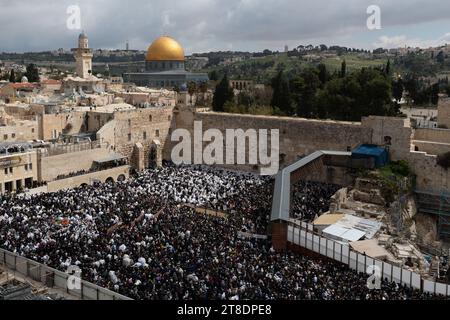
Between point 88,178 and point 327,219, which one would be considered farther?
point 88,178

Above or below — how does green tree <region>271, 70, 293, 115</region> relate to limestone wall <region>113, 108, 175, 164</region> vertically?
above

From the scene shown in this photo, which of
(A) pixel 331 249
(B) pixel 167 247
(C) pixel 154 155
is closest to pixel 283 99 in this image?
(C) pixel 154 155

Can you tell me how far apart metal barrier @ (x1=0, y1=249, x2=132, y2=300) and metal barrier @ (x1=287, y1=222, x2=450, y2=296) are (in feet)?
22.0

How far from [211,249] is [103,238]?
3.37m

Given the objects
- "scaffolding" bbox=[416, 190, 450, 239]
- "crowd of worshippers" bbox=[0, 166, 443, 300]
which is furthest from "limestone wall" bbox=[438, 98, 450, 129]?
"crowd of worshippers" bbox=[0, 166, 443, 300]

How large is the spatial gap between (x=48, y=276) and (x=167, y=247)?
11.0 feet

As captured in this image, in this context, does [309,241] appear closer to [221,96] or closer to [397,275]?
[397,275]

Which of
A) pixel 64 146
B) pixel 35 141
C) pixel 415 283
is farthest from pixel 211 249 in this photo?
pixel 35 141

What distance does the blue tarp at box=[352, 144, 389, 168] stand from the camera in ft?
78.2

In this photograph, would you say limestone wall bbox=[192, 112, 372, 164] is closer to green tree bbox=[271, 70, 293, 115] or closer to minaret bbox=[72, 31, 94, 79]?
green tree bbox=[271, 70, 293, 115]

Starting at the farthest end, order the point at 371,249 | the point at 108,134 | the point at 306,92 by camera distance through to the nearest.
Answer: the point at 306,92 → the point at 108,134 → the point at 371,249

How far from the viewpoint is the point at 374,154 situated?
77.9 feet

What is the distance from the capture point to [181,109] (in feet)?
104
